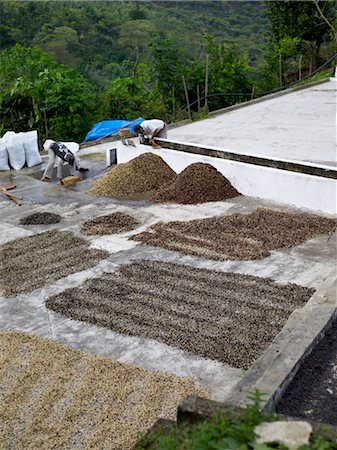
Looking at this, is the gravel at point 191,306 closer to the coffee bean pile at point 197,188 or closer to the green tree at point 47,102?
the coffee bean pile at point 197,188

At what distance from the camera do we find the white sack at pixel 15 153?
1251 cm

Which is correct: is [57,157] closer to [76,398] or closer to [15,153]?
[15,153]

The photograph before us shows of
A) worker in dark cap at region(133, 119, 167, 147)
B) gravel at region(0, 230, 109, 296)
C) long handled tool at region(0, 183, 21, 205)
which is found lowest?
gravel at region(0, 230, 109, 296)

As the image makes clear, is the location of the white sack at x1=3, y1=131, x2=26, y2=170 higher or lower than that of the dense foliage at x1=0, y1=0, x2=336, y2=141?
lower

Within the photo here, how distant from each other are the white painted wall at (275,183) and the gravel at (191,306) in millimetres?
2760

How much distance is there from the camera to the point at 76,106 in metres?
15.9

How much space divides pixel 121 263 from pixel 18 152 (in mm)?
5849

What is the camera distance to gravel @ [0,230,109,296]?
720cm

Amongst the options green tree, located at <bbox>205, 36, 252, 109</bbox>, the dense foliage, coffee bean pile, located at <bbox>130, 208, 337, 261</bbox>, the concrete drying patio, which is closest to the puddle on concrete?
the concrete drying patio

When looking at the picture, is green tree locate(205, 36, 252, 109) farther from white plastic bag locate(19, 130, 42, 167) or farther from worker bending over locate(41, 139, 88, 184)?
worker bending over locate(41, 139, 88, 184)

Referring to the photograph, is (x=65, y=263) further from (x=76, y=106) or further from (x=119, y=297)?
(x=76, y=106)

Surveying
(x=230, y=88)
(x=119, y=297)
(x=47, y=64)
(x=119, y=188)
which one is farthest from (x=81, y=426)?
(x=230, y=88)

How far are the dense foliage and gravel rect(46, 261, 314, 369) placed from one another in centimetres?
963

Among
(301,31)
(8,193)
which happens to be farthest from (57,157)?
(301,31)
